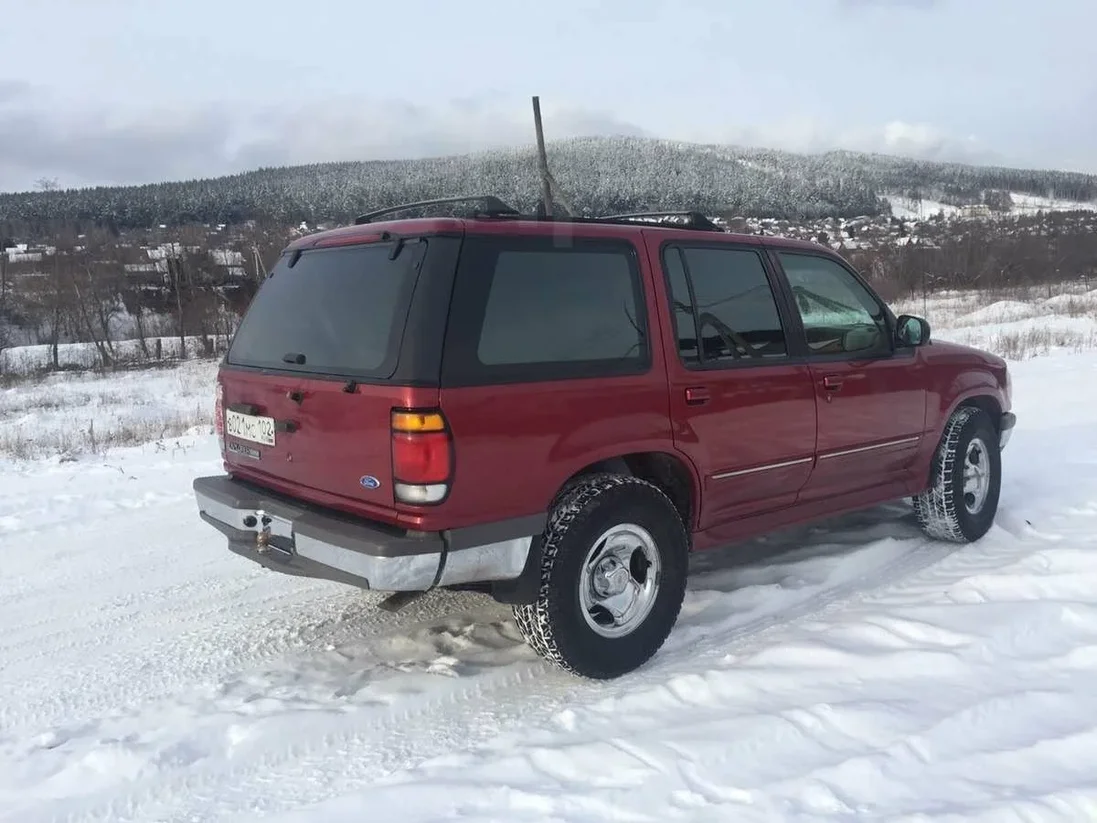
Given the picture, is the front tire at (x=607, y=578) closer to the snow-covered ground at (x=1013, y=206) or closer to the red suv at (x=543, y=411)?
the red suv at (x=543, y=411)

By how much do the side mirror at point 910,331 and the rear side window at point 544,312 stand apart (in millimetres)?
1924

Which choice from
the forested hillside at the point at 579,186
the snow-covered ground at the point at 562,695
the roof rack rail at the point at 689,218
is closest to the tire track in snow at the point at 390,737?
the snow-covered ground at the point at 562,695

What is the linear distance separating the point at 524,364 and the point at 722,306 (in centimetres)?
123

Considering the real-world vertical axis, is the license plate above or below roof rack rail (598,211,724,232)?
below

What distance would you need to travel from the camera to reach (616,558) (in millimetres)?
3371

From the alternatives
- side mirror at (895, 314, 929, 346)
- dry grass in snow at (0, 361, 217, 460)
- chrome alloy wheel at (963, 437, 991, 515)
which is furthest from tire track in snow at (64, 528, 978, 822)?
dry grass in snow at (0, 361, 217, 460)

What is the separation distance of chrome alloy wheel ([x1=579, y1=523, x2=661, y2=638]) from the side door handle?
0.61 metres

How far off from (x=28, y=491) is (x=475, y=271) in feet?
18.2

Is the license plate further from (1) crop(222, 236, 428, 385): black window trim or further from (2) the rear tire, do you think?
(2) the rear tire

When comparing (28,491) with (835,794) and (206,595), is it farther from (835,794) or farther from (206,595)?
(835,794)

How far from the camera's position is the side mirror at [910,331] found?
179 inches

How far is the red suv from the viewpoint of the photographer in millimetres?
2875

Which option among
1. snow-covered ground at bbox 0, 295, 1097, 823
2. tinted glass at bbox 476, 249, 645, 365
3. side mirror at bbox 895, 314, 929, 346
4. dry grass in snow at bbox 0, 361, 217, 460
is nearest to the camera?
snow-covered ground at bbox 0, 295, 1097, 823

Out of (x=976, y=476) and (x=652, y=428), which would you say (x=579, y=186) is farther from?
(x=652, y=428)
